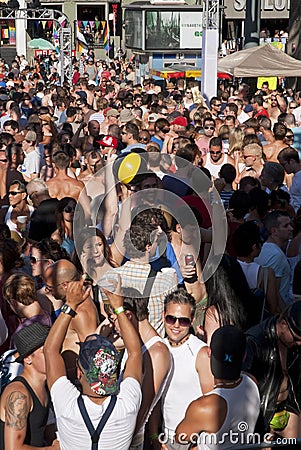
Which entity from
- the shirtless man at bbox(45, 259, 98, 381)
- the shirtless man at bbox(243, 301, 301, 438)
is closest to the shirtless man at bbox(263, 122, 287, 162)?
the shirtless man at bbox(45, 259, 98, 381)

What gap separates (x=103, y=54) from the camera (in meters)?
40.5

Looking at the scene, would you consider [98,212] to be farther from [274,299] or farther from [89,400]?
[89,400]

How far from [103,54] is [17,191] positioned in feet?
114

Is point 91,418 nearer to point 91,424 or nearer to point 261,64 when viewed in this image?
point 91,424

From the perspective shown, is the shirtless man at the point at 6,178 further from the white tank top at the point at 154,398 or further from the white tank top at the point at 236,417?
the white tank top at the point at 236,417

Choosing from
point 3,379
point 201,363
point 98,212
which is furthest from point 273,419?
point 98,212

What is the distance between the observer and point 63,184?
25.2 feet

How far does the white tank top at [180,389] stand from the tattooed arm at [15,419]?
2.52 feet

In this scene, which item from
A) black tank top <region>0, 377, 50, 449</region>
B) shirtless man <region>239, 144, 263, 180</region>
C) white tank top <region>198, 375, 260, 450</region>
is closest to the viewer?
white tank top <region>198, 375, 260, 450</region>

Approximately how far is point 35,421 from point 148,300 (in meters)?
1.11

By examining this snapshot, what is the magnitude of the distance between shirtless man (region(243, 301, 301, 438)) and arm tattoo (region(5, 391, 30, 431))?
1094 mm

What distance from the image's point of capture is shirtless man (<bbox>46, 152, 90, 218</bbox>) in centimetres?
758

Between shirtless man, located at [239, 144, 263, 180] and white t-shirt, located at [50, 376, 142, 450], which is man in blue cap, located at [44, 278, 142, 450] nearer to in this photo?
white t-shirt, located at [50, 376, 142, 450]

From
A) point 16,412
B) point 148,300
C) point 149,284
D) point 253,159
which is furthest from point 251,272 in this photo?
point 253,159
